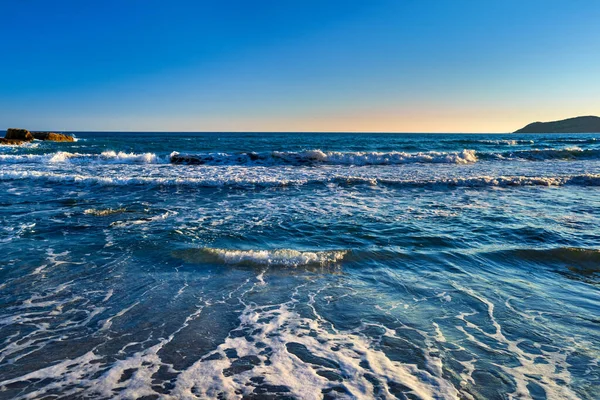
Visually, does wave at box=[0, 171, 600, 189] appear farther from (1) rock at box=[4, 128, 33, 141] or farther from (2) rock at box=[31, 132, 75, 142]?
(2) rock at box=[31, 132, 75, 142]

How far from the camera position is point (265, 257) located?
5.85 m

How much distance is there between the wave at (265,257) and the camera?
18.8 feet

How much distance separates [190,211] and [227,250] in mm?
3887

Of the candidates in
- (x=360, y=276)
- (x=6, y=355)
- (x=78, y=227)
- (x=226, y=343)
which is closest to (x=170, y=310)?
(x=226, y=343)

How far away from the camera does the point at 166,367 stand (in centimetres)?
309

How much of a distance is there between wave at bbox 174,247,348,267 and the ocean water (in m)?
0.03

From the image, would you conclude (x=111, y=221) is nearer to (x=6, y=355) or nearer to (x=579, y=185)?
(x=6, y=355)

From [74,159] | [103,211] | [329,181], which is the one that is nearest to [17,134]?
[74,159]

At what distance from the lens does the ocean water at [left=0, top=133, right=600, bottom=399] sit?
2.96 meters

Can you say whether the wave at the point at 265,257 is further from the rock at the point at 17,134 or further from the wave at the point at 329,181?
the rock at the point at 17,134

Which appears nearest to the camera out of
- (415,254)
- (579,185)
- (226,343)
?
(226,343)

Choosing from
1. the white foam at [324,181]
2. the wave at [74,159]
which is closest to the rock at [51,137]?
the wave at [74,159]

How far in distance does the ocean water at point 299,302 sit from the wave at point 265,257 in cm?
3

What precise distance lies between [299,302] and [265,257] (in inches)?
62.1
